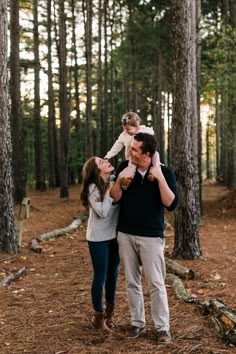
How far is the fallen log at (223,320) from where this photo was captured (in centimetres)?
506

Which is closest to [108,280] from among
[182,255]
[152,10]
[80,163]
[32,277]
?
[32,277]

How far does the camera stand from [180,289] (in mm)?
7172

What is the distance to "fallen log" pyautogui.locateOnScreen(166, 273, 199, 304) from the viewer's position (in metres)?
6.61

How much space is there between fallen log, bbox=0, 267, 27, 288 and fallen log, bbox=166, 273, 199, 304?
2518mm

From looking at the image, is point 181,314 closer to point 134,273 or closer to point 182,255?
point 134,273

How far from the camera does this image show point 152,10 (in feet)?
80.7

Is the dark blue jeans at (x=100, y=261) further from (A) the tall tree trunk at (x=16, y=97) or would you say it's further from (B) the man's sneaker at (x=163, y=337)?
(A) the tall tree trunk at (x=16, y=97)

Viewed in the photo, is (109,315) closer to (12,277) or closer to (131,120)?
(12,277)

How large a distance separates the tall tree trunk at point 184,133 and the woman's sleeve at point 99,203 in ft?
14.7

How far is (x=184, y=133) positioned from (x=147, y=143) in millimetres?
4685

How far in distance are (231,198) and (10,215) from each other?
10093mm

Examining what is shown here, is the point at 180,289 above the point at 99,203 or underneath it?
underneath

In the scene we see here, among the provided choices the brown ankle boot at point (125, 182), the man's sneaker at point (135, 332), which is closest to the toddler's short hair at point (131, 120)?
the brown ankle boot at point (125, 182)

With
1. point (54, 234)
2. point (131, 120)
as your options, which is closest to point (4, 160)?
point (54, 234)
